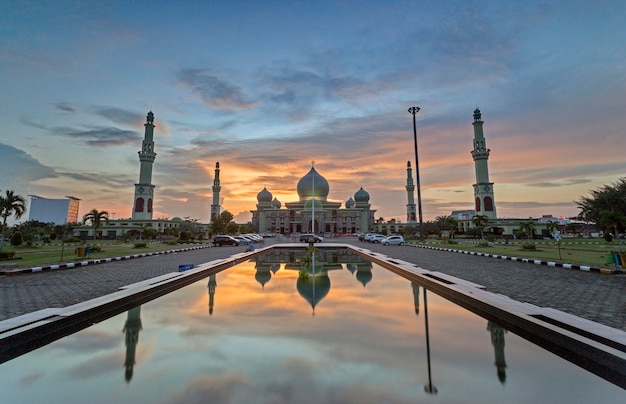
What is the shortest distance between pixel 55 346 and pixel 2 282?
768 centimetres

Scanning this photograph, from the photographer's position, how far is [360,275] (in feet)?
39.1

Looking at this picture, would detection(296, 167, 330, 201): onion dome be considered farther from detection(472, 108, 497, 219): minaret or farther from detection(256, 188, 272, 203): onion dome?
detection(472, 108, 497, 219): minaret

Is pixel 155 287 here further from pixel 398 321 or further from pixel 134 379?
pixel 398 321

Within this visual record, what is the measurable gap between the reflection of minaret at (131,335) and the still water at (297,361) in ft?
0.06

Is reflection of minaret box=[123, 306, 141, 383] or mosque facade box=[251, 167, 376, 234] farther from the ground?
mosque facade box=[251, 167, 376, 234]

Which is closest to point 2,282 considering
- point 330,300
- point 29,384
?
point 29,384

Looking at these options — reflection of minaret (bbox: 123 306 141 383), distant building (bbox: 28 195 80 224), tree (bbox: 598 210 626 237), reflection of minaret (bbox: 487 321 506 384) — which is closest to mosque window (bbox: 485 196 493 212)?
tree (bbox: 598 210 626 237)

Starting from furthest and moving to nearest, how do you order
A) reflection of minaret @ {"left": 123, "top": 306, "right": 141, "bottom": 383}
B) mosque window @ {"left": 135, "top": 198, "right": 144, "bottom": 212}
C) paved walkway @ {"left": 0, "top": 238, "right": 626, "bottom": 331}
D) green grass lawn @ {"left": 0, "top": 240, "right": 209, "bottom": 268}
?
mosque window @ {"left": 135, "top": 198, "right": 144, "bottom": 212} < green grass lawn @ {"left": 0, "top": 240, "right": 209, "bottom": 268} < paved walkway @ {"left": 0, "top": 238, "right": 626, "bottom": 331} < reflection of minaret @ {"left": 123, "top": 306, "right": 141, "bottom": 383}

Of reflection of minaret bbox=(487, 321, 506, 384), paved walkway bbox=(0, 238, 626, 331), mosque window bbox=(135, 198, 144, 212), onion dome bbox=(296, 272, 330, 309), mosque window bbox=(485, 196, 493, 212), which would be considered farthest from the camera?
mosque window bbox=(135, 198, 144, 212)

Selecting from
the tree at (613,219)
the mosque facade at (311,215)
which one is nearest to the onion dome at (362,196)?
the mosque facade at (311,215)

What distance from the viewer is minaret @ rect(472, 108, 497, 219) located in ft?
188

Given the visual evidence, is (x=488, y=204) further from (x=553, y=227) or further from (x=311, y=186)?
(x=553, y=227)

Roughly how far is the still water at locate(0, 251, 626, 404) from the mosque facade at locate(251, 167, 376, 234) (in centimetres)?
6542

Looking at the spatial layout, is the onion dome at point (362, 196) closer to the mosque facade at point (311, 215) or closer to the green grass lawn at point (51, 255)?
the mosque facade at point (311, 215)
